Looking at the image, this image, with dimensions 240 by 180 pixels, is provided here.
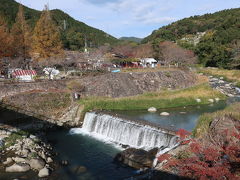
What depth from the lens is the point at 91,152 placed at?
624 inches

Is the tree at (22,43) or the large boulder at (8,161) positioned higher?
the tree at (22,43)

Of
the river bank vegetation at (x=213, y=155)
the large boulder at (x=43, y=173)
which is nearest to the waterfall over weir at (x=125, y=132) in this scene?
the river bank vegetation at (x=213, y=155)

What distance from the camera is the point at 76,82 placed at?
27594mm

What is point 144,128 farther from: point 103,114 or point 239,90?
point 239,90

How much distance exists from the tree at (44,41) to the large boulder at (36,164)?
24.1 metres

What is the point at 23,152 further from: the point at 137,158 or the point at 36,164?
the point at 137,158

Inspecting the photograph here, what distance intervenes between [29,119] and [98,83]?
34.5ft

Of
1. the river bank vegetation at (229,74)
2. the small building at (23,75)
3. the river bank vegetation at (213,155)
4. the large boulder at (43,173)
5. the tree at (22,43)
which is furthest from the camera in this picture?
the river bank vegetation at (229,74)

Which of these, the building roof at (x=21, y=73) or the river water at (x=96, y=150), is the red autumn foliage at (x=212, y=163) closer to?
the river water at (x=96, y=150)

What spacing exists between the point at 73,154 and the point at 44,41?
2428cm

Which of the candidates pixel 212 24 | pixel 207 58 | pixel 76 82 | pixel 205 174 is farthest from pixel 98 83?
pixel 212 24

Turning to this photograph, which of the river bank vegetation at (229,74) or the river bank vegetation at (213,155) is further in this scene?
the river bank vegetation at (229,74)

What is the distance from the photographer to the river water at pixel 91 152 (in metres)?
12.9

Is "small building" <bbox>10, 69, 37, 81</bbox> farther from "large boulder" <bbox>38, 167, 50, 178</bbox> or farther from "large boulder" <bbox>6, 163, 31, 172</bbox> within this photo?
"large boulder" <bbox>38, 167, 50, 178</bbox>
